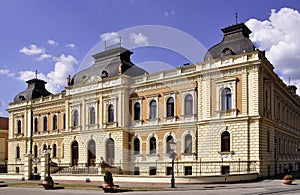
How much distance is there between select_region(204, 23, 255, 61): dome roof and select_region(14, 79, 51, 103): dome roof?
2801cm

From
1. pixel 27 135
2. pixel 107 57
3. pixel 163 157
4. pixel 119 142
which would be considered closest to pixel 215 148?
pixel 163 157

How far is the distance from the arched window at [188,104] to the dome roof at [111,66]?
7897 mm

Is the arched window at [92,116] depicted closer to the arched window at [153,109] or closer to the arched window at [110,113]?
the arched window at [110,113]

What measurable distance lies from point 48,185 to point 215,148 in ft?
45.2

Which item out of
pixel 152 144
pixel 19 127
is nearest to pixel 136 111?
pixel 152 144

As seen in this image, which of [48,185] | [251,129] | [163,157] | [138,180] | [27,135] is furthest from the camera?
[27,135]

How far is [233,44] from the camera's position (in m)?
33.3

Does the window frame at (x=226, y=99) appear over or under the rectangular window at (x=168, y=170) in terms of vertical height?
over

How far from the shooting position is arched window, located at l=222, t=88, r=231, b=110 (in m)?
32.5

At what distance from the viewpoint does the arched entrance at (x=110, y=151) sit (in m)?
40.1

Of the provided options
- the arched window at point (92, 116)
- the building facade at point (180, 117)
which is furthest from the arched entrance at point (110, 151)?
the arched window at point (92, 116)

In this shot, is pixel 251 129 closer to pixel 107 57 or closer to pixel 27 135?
pixel 107 57

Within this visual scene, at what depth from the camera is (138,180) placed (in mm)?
28391

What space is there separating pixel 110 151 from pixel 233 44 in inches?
659
